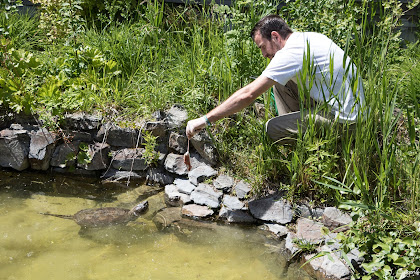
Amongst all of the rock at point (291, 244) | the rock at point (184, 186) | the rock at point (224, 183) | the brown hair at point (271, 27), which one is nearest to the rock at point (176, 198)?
the rock at point (184, 186)

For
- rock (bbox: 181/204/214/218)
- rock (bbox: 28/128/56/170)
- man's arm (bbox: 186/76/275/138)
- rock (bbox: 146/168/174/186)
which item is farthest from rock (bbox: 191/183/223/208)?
rock (bbox: 28/128/56/170)

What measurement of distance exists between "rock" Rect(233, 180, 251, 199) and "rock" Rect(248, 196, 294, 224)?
136 mm

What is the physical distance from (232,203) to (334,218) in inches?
34.0

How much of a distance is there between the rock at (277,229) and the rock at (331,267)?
1.48ft

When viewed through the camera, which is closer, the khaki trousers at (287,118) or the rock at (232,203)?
the khaki trousers at (287,118)

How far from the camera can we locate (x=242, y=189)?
4.19m

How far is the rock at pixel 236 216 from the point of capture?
4.00 m

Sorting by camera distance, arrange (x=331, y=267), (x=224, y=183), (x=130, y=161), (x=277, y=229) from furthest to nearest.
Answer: (x=130, y=161)
(x=224, y=183)
(x=277, y=229)
(x=331, y=267)

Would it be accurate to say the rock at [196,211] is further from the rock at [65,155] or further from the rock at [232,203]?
the rock at [65,155]

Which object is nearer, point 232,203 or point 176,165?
point 232,203

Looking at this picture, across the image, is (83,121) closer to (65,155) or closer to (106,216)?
(65,155)

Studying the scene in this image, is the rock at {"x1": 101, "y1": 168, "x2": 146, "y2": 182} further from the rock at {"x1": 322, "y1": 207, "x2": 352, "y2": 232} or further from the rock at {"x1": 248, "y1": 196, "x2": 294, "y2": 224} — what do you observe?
the rock at {"x1": 322, "y1": 207, "x2": 352, "y2": 232}

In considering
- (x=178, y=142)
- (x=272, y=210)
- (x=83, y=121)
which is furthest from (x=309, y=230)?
(x=83, y=121)

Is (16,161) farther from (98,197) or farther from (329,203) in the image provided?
(329,203)
